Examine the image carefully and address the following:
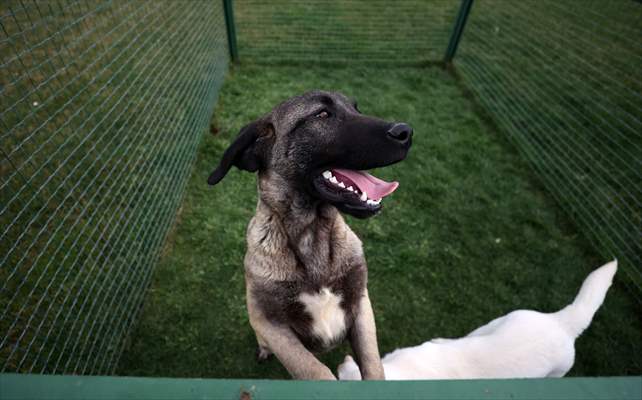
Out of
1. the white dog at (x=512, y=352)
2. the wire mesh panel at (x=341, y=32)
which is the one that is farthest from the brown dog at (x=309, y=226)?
the wire mesh panel at (x=341, y=32)

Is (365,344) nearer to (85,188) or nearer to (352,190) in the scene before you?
(352,190)

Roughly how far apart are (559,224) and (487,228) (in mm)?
915

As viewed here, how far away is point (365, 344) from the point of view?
2350 millimetres

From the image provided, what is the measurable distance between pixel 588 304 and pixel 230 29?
20.5 ft

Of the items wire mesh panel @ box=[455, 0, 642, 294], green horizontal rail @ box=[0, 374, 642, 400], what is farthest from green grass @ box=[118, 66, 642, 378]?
green horizontal rail @ box=[0, 374, 642, 400]

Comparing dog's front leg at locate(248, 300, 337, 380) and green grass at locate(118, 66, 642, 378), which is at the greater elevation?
dog's front leg at locate(248, 300, 337, 380)

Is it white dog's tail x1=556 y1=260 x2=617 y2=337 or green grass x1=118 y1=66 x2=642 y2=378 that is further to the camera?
green grass x1=118 y1=66 x2=642 y2=378

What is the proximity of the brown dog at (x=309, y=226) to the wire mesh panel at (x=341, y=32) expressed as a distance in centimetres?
531

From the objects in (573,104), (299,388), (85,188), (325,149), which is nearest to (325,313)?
(325,149)

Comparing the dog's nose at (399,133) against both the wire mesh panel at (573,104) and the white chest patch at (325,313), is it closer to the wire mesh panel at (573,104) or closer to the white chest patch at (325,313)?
the white chest patch at (325,313)

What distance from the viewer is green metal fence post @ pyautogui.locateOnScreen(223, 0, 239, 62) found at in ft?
19.6

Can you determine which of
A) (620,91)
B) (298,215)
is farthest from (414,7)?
(298,215)

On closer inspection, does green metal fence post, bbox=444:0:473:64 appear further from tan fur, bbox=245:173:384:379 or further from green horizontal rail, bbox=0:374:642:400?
green horizontal rail, bbox=0:374:642:400

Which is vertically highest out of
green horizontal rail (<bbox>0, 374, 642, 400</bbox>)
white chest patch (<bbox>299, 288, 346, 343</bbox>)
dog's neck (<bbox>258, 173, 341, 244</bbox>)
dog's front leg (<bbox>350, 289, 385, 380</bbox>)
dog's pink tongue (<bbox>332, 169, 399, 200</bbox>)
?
green horizontal rail (<bbox>0, 374, 642, 400</bbox>)
